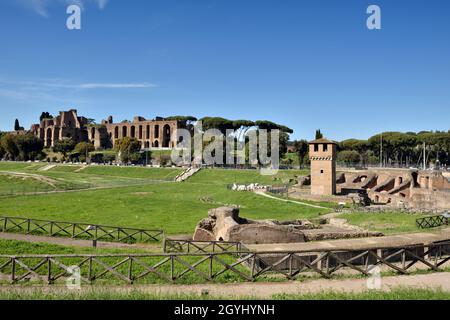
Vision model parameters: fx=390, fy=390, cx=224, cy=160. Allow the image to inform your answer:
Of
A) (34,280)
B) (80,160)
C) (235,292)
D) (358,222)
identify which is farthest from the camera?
(80,160)

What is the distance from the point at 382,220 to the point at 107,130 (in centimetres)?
11625

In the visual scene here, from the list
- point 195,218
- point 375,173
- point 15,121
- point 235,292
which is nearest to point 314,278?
point 235,292

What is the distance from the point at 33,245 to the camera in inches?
663

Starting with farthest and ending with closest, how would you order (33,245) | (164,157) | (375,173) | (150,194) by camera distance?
1. (164,157)
2. (375,173)
3. (150,194)
4. (33,245)

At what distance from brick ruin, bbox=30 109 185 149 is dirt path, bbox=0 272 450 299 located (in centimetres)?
10399

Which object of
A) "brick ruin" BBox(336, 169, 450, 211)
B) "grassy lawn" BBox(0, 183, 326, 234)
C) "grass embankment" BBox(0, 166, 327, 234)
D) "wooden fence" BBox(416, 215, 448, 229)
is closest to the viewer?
"wooden fence" BBox(416, 215, 448, 229)

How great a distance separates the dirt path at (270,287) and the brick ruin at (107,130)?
Result: 10399 cm

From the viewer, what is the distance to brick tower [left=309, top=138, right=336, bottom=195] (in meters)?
46.0

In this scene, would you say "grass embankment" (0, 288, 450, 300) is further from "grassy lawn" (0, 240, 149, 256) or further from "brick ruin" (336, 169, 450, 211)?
"brick ruin" (336, 169, 450, 211)

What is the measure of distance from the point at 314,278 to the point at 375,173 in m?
50.4

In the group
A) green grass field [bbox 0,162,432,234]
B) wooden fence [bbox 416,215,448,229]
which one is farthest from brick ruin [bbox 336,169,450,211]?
wooden fence [bbox 416,215,448,229]

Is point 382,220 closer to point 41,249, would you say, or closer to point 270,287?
point 270,287

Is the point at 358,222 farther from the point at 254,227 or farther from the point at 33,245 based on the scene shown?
the point at 33,245
